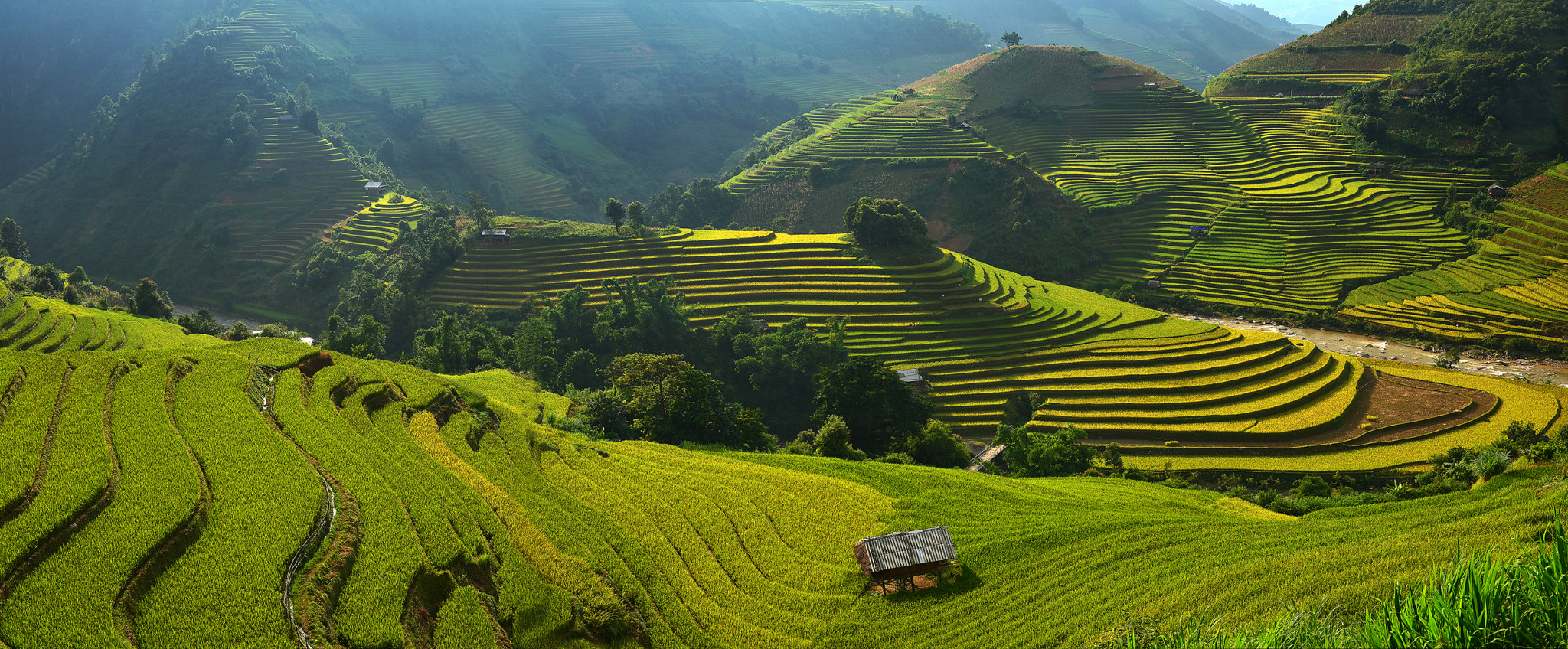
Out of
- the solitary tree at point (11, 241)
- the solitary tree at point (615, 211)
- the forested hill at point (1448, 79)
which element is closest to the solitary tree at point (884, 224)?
the solitary tree at point (615, 211)

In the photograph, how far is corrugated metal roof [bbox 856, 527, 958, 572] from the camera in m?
18.3

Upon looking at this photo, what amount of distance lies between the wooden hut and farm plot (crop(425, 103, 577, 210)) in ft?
293

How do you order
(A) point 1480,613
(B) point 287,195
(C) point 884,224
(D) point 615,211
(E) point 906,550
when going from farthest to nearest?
(B) point 287,195 < (D) point 615,211 < (C) point 884,224 < (E) point 906,550 < (A) point 1480,613

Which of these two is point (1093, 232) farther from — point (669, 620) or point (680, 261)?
point (669, 620)

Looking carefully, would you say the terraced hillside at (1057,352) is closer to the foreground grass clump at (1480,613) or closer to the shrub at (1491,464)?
the shrub at (1491,464)

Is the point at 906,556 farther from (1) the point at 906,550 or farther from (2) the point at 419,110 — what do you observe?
(2) the point at 419,110

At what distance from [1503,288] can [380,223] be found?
91.2 meters

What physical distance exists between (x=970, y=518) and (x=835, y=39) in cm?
16520

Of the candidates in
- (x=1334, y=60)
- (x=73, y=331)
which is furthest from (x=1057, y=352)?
(x=1334, y=60)

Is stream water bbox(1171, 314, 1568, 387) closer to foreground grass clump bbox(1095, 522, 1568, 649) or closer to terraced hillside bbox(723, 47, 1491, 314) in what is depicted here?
terraced hillside bbox(723, 47, 1491, 314)

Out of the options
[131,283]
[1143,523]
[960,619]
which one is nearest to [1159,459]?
[1143,523]

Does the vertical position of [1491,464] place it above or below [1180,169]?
below

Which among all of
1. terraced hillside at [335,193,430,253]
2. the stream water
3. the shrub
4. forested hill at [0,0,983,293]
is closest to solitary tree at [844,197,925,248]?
the stream water

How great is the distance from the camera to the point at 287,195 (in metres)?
79.3
